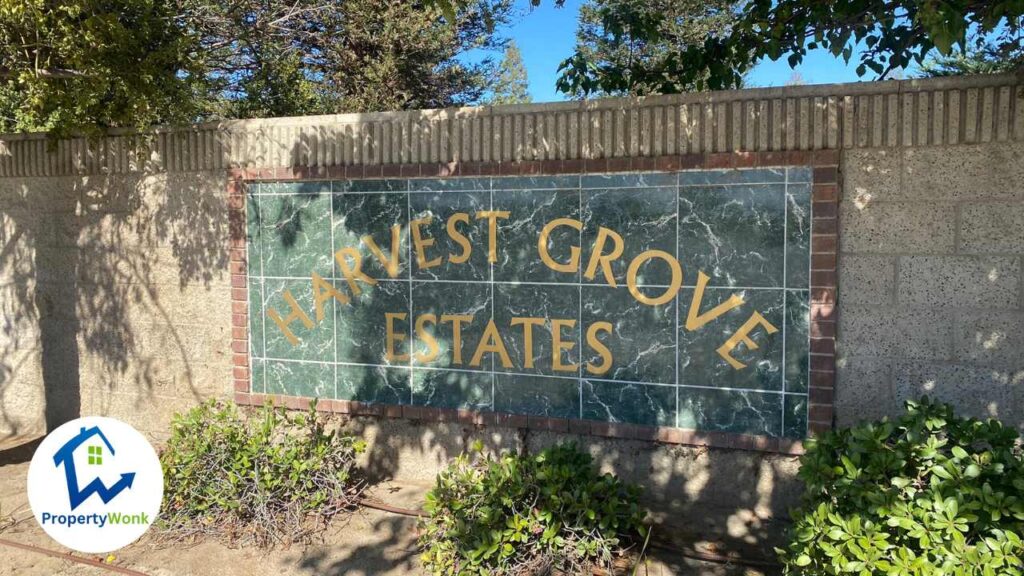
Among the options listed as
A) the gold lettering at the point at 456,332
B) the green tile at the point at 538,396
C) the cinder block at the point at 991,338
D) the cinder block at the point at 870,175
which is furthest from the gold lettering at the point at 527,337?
the cinder block at the point at 991,338

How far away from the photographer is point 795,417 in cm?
446

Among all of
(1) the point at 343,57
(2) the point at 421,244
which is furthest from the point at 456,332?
(1) the point at 343,57

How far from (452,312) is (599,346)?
1.02 meters

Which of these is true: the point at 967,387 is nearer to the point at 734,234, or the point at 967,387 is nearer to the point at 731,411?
the point at 731,411

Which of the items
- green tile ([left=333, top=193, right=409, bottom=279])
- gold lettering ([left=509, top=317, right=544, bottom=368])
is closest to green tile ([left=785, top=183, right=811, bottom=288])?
gold lettering ([left=509, top=317, right=544, bottom=368])

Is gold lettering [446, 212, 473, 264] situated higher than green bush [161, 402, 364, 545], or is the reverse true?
gold lettering [446, 212, 473, 264]

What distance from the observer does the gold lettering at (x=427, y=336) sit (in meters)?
5.27

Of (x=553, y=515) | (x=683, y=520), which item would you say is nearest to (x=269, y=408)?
(x=553, y=515)

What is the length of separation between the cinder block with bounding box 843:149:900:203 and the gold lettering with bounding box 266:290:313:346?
3.63 m

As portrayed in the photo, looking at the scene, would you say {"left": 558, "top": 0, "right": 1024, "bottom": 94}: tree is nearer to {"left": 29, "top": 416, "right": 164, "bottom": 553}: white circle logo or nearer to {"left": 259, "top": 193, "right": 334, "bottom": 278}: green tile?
{"left": 259, "top": 193, "right": 334, "bottom": 278}: green tile

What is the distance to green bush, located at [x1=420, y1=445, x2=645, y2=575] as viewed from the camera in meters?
3.93

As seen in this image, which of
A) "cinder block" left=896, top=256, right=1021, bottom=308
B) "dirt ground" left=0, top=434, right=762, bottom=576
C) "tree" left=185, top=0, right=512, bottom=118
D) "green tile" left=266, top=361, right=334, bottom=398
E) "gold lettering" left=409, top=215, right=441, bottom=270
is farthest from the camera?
"tree" left=185, top=0, right=512, bottom=118

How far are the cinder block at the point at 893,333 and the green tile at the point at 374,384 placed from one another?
2798 mm

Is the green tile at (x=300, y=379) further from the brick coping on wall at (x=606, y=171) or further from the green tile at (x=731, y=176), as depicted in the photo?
the green tile at (x=731, y=176)
